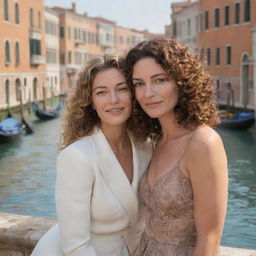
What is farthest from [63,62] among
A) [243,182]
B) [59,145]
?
[59,145]

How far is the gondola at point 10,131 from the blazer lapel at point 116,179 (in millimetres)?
11027

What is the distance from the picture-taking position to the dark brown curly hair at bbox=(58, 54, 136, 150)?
1.38 m

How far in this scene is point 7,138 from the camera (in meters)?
12.2

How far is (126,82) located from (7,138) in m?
11.2

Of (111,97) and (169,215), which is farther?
(111,97)

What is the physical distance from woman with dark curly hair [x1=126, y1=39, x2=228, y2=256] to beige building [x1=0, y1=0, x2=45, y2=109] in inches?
650

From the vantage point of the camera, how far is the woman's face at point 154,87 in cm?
128

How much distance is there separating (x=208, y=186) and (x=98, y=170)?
0.31 meters

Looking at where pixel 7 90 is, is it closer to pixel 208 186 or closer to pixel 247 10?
pixel 247 10

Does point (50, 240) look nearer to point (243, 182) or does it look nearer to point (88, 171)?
point (88, 171)

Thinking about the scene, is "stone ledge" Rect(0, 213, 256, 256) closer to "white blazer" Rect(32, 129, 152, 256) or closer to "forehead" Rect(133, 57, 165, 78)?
"white blazer" Rect(32, 129, 152, 256)

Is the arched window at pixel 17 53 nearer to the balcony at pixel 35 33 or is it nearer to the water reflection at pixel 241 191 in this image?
the balcony at pixel 35 33

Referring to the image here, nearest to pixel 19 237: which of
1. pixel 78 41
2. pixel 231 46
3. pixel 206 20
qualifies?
pixel 231 46

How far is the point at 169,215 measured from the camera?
1.26 metres
